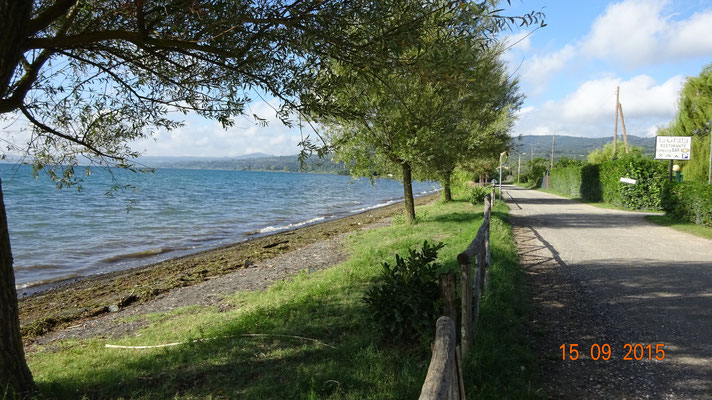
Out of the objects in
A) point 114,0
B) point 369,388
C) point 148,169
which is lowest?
point 369,388

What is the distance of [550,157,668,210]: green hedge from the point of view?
2108 cm

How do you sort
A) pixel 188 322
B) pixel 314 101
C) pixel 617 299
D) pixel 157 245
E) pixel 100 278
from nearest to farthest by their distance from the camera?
pixel 314 101 < pixel 617 299 < pixel 188 322 < pixel 100 278 < pixel 157 245

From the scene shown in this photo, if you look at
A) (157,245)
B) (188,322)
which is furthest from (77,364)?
(157,245)

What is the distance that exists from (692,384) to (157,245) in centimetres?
1864

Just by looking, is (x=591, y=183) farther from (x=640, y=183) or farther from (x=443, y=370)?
A: (x=443, y=370)

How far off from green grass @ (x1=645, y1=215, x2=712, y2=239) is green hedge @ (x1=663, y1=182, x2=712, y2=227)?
244 millimetres

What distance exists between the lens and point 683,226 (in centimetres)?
1434

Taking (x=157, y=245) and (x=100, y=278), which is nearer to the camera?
(x=100, y=278)

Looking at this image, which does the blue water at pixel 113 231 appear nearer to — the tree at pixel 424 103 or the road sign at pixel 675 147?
the tree at pixel 424 103

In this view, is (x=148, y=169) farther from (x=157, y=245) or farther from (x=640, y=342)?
(x=157, y=245)

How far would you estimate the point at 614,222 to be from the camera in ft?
52.6

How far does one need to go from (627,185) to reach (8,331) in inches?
1004

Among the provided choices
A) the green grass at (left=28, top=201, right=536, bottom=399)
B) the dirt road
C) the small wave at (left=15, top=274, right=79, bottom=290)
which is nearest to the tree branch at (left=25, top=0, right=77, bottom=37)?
the green grass at (left=28, top=201, right=536, bottom=399)

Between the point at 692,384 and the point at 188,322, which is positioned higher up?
the point at 692,384
